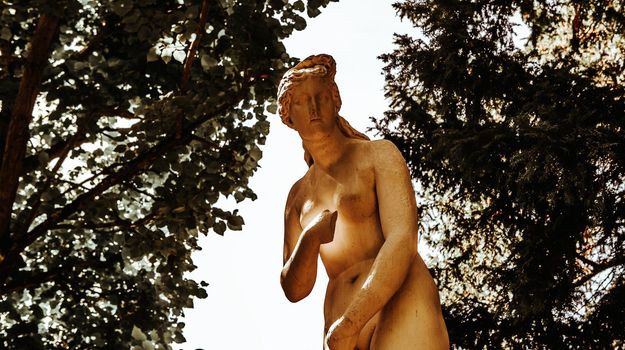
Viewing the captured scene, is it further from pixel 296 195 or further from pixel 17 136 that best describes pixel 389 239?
pixel 17 136

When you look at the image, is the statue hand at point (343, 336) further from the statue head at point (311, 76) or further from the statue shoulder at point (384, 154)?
the statue head at point (311, 76)

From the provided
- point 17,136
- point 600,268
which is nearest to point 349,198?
point 17,136

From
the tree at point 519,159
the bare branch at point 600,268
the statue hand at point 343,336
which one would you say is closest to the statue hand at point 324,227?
the statue hand at point 343,336

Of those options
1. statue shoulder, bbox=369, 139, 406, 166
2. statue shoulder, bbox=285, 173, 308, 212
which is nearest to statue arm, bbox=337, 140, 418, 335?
statue shoulder, bbox=369, 139, 406, 166

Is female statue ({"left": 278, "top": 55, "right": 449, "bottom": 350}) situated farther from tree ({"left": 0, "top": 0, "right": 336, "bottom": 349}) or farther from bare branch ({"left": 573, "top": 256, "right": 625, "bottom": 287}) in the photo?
bare branch ({"left": 573, "top": 256, "right": 625, "bottom": 287})

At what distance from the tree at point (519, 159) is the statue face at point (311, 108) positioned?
542 cm

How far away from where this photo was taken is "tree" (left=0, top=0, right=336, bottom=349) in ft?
21.7

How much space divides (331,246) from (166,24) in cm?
284

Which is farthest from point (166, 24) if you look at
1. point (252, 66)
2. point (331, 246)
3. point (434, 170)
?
point (434, 170)

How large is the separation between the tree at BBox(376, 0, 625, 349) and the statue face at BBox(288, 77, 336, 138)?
5420 mm

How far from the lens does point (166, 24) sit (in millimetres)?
6461

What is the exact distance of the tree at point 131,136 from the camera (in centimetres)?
660

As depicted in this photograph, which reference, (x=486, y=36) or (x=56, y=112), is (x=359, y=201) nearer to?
(x=56, y=112)

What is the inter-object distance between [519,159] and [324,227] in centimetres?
604
